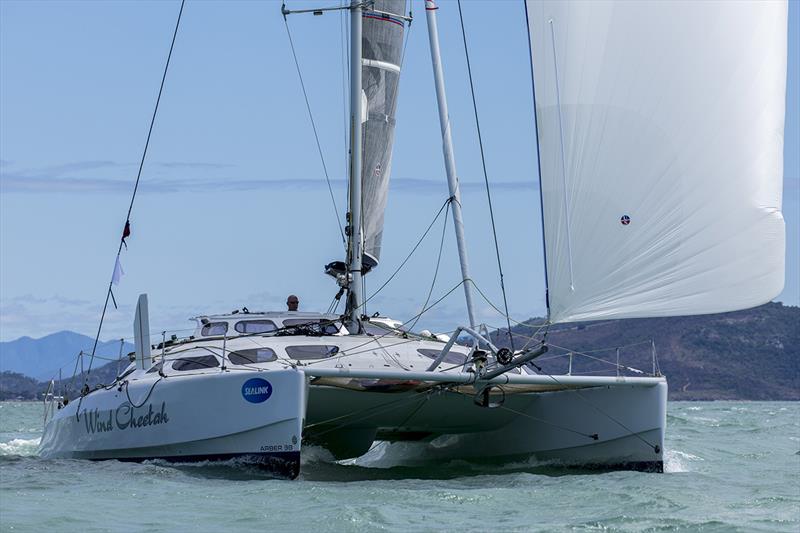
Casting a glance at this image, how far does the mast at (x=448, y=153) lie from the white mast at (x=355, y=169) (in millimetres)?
1031

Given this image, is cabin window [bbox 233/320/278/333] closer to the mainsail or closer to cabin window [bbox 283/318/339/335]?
cabin window [bbox 283/318/339/335]

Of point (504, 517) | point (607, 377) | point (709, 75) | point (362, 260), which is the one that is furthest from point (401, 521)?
point (362, 260)

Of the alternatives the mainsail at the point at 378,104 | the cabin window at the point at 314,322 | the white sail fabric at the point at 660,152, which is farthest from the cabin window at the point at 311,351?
the white sail fabric at the point at 660,152

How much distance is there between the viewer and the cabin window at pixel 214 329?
1644 cm

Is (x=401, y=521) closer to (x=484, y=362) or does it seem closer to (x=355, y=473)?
(x=484, y=362)

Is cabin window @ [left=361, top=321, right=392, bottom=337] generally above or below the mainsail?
below

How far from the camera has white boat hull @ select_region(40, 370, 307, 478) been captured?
12.9 meters

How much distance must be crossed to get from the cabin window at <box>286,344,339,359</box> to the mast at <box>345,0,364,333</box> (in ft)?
3.59

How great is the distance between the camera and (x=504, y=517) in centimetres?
1102

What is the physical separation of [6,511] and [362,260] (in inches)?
285

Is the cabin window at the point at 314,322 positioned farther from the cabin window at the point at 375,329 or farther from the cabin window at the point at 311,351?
the cabin window at the point at 311,351

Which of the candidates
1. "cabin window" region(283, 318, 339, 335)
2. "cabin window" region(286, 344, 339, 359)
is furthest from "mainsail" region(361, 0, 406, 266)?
"cabin window" region(286, 344, 339, 359)

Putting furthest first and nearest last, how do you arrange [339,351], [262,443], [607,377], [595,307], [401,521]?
[339,351] → [607,377] → [262,443] → [595,307] → [401,521]

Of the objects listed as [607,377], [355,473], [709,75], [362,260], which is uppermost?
[709,75]
